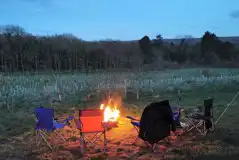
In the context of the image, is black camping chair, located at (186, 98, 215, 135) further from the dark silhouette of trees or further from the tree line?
the dark silhouette of trees

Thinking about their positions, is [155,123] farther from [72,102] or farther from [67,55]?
[67,55]

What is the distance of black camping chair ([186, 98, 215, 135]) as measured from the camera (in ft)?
15.5

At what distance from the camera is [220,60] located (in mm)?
27062

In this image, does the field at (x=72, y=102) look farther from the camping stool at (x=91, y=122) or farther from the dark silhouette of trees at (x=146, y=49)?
the dark silhouette of trees at (x=146, y=49)

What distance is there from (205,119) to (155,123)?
1.19 meters

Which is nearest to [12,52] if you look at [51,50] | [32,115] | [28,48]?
[28,48]

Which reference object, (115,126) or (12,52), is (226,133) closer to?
(115,126)

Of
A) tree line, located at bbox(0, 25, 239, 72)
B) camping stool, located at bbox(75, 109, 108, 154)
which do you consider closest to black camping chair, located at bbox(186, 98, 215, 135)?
camping stool, located at bbox(75, 109, 108, 154)

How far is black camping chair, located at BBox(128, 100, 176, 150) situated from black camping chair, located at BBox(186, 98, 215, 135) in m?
0.88

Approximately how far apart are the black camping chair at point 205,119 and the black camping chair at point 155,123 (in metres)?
0.88

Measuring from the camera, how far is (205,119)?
15.5 ft

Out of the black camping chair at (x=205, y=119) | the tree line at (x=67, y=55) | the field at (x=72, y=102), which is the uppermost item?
the tree line at (x=67, y=55)

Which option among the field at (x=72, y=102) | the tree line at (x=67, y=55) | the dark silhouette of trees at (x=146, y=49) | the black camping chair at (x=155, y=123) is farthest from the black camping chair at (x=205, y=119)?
the dark silhouette of trees at (x=146, y=49)

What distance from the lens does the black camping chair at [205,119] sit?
472 centimetres
